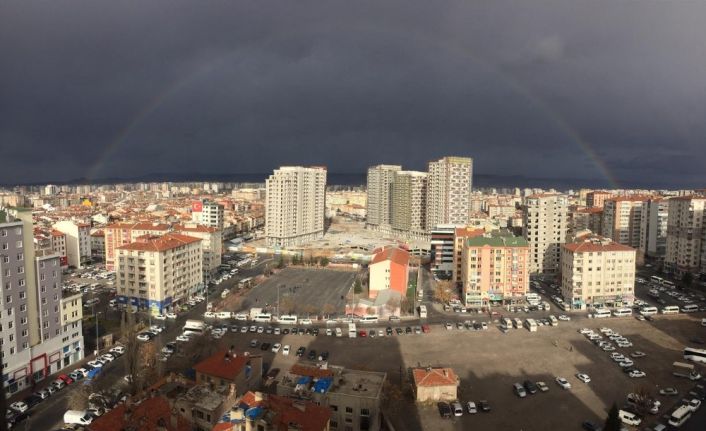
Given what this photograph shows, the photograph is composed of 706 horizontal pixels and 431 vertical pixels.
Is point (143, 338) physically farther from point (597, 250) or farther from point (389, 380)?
point (597, 250)

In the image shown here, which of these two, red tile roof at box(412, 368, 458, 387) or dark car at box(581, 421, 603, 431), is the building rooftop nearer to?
red tile roof at box(412, 368, 458, 387)

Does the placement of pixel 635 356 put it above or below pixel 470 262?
below

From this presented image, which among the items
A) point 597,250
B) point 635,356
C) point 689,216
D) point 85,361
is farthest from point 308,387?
point 689,216

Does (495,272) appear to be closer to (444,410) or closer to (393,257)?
(393,257)

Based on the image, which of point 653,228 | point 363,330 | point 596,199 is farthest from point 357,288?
point 596,199

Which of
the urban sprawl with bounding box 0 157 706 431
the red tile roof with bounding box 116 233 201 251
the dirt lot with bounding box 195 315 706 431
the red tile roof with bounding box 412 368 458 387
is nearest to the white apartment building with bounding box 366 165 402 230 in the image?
the urban sprawl with bounding box 0 157 706 431

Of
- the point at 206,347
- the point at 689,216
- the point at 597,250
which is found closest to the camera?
the point at 206,347
